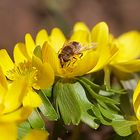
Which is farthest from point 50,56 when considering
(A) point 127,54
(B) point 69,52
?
(A) point 127,54

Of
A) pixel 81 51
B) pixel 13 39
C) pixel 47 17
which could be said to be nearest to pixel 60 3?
pixel 47 17

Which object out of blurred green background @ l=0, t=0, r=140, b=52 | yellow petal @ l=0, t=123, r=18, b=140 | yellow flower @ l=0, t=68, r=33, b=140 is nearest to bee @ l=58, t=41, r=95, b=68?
yellow flower @ l=0, t=68, r=33, b=140

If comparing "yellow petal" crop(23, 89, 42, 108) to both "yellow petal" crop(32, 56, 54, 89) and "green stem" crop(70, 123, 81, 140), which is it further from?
"green stem" crop(70, 123, 81, 140)

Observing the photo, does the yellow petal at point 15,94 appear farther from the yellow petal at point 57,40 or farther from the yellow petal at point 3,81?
the yellow petal at point 57,40

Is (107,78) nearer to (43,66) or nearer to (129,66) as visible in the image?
(129,66)

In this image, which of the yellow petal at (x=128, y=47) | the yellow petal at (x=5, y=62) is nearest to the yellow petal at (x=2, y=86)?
the yellow petal at (x=5, y=62)

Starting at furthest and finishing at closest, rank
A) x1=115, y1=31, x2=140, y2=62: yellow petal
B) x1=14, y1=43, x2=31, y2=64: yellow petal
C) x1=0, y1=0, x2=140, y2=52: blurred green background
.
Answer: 1. x1=0, y1=0, x2=140, y2=52: blurred green background
2. x1=115, y1=31, x2=140, y2=62: yellow petal
3. x1=14, y1=43, x2=31, y2=64: yellow petal

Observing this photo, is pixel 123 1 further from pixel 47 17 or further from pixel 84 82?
pixel 84 82
